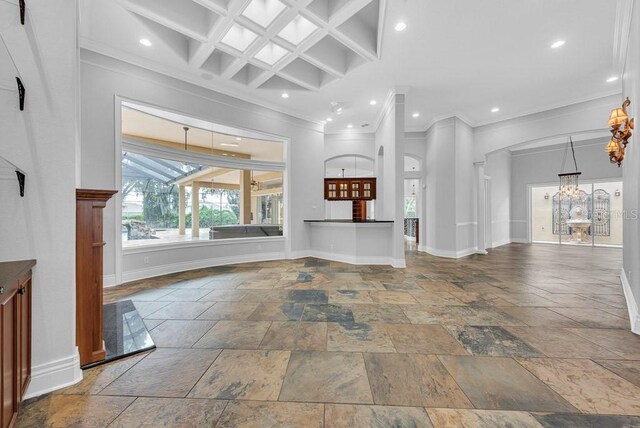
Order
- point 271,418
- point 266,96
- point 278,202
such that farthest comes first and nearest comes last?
1. point 278,202
2. point 266,96
3. point 271,418

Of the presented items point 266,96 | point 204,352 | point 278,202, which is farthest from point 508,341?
point 266,96

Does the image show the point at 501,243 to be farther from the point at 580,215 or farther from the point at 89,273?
the point at 89,273

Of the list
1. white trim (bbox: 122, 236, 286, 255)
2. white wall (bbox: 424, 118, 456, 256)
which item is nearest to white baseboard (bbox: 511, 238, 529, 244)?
white wall (bbox: 424, 118, 456, 256)

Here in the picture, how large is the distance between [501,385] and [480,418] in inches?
16.5

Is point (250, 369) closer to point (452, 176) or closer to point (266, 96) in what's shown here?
point (266, 96)

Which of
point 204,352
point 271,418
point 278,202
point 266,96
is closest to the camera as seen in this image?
point 271,418

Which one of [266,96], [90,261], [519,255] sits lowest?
[519,255]

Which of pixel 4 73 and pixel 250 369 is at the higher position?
pixel 4 73

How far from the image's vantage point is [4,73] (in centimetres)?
143

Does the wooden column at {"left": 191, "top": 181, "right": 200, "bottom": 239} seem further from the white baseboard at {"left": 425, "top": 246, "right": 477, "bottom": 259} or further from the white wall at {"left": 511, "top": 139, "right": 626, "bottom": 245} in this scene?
the white wall at {"left": 511, "top": 139, "right": 626, "bottom": 245}

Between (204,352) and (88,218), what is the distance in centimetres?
142

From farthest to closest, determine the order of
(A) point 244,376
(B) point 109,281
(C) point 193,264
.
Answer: (C) point 193,264 → (B) point 109,281 → (A) point 244,376

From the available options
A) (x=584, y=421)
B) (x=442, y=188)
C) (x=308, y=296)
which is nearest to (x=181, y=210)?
(x=308, y=296)

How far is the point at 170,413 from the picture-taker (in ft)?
4.69
